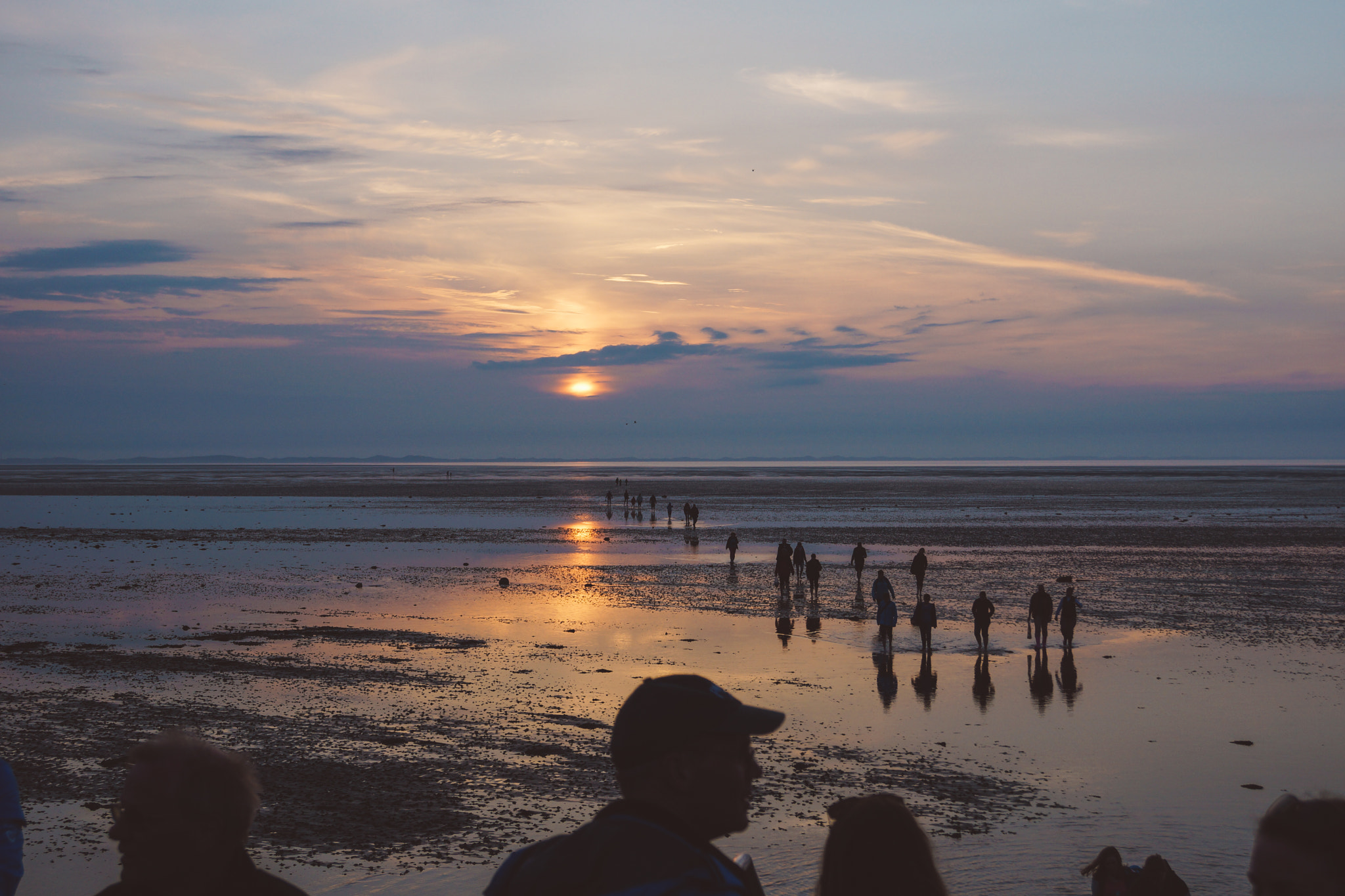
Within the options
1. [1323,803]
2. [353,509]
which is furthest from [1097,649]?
[353,509]

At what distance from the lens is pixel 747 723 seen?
2701 millimetres

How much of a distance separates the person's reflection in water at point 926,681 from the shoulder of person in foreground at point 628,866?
16.1 m

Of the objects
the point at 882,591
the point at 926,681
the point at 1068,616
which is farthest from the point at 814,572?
the point at 926,681

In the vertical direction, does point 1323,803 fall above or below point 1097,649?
above

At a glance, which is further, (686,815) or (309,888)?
(309,888)

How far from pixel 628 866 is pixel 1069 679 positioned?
1949 centimetres

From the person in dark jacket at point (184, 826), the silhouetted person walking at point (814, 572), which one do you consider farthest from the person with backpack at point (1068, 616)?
the person in dark jacket at point (184, 826)

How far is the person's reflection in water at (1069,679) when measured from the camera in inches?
729

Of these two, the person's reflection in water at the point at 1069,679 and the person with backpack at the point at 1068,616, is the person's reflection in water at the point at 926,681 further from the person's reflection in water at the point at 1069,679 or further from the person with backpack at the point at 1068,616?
the person with backpack at the point at 1068,616

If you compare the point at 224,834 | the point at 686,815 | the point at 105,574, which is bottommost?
the point at 105,574

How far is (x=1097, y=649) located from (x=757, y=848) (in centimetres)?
1445

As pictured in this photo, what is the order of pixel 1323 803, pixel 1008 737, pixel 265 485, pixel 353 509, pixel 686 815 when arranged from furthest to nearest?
pixel 265 485 < pixel 353 509 < pixel 1008 737 < pixel 1323 803 < pixel 686 815

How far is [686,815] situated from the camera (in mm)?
2699

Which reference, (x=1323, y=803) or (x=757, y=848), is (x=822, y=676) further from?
(x=1323, y=803)
